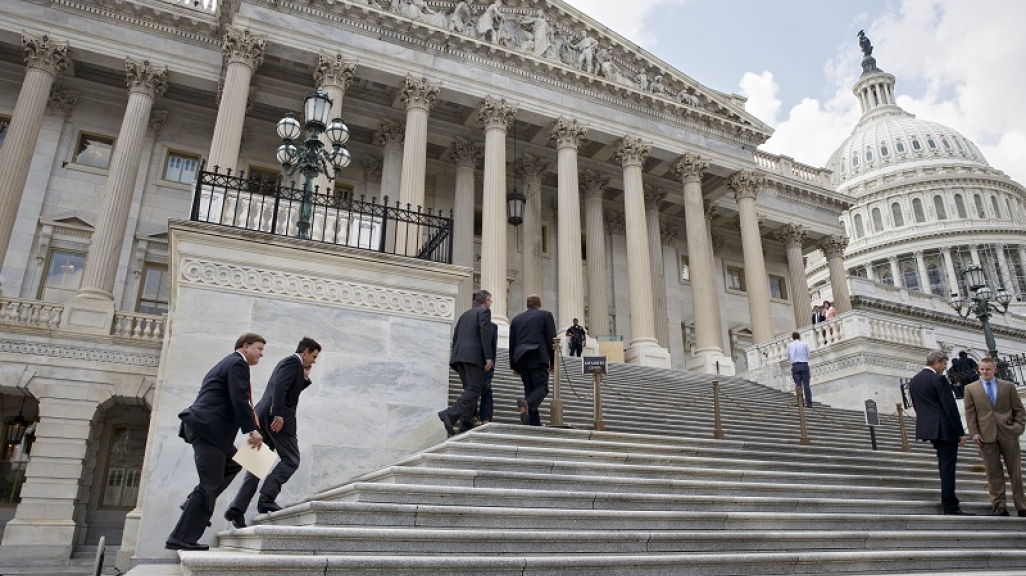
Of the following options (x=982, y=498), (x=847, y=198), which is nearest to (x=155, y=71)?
(x=982, y=498)

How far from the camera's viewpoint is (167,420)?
8344 millimetres

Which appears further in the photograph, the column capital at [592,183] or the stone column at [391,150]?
the column capital at [592,183]

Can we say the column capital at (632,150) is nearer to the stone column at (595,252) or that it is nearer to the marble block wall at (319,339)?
the stone column at (595,252)

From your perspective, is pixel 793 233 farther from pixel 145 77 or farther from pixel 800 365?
pixel 145 77

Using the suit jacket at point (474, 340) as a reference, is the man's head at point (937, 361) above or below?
below

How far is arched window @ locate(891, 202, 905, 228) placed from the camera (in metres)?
88.3

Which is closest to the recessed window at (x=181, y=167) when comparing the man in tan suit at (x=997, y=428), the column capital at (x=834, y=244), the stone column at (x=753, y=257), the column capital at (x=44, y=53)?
the column capital at (x=44, y=53)

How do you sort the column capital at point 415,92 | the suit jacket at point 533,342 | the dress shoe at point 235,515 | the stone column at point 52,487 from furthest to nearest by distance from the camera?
the column capital at point 415,92, the stone column at point 52,487, the suit jacket at point 533,342, the dress shoe at point 235,515

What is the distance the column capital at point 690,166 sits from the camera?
27.9 meters

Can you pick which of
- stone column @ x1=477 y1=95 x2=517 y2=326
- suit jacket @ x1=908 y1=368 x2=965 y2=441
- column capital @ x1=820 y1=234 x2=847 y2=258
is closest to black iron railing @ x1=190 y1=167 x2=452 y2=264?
suit jacket @ x1=908 y1=368 x2=965 y2=441

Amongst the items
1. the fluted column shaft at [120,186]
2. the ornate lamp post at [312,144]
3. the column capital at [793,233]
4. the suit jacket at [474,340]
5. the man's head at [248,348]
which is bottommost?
the man's head at [248,348]

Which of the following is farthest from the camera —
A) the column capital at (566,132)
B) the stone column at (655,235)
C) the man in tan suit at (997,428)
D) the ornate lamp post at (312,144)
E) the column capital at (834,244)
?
the column capital at (834,244)

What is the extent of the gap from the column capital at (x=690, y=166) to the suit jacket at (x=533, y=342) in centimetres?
1981

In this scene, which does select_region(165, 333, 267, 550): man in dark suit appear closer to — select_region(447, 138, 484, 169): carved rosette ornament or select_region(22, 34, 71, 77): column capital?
select_region(22, 34, 71, 77): column capital
